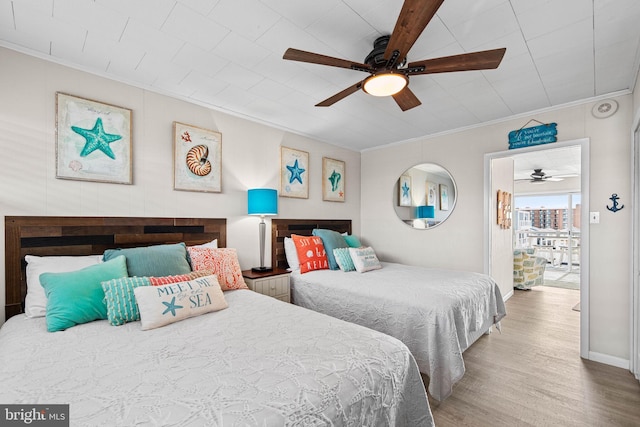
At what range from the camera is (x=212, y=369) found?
1.18 m

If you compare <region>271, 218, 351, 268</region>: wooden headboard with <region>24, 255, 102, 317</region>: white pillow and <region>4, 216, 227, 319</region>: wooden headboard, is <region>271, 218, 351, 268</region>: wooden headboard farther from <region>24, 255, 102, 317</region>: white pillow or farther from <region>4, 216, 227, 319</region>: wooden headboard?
<region>24, 255, 102, 317</region>: white pillow

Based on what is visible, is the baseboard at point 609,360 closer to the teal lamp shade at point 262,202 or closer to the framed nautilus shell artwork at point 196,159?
the teal lamp shade at point 262,202

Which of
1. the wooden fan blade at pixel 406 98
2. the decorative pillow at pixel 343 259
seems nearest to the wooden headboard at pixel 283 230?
the decorative pillow at pixel 343 259

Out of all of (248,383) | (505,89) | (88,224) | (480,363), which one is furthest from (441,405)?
(88,224)

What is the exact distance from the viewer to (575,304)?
14.1 ft

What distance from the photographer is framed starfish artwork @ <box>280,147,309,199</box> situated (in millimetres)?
3646

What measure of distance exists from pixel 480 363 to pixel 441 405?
82 cm

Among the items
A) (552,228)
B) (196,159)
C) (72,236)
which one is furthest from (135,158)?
(552,228)

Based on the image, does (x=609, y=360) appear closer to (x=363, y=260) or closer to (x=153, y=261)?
(x=363, y=260)

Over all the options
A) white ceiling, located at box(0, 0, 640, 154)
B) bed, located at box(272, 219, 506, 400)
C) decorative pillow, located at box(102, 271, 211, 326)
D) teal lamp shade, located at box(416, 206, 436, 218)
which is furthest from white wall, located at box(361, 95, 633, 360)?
decorative pillow, located at box(102, 271, 211, 326)

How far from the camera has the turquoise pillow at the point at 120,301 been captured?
1.67 meters

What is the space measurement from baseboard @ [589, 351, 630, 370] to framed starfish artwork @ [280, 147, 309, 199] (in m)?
3.38

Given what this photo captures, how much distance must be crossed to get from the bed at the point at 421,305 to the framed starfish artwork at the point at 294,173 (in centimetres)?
107

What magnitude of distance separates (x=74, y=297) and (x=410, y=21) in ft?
7.66
